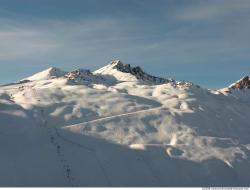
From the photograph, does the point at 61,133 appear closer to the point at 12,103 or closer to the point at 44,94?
the point at 12,103

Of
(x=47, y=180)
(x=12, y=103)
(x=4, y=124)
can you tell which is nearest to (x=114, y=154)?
(x=47, y=180)

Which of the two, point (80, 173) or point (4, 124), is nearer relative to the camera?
point (80, 173)

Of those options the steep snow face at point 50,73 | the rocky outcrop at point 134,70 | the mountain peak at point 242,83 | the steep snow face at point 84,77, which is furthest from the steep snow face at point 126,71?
the mountain peak at point 242,83

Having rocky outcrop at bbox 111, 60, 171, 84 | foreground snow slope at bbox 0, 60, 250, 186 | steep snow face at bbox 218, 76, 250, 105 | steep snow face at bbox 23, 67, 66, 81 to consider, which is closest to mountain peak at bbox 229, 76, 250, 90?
steep snow face at bbox 218, 76, 250, 105

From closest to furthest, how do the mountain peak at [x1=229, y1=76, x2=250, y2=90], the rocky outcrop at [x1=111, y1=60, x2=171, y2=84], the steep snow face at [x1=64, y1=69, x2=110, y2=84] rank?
the steep snow face at [x1=64, y1=69, x2=110, y2=84]
the rocky outcrop at [x1=111, y1=60, x2=171, y2=84]
the mountain peak at [x1=229, y1=76, x2=250, y2=90]

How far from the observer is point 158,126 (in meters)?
56.2

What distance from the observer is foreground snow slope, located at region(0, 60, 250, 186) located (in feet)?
145

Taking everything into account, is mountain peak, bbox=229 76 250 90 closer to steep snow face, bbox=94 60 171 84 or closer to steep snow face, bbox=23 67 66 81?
steep snow face, bbox=94 60 171 84

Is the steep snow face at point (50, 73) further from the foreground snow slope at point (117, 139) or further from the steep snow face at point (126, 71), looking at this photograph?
the foreground snow slope at point (117, 139)

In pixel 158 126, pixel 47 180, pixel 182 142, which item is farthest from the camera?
pixel 158 126

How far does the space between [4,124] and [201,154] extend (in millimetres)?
19162

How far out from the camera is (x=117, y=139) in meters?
51.1

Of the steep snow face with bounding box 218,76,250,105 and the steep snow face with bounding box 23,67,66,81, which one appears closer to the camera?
the steep snow face with bounding box 218,76,250,105

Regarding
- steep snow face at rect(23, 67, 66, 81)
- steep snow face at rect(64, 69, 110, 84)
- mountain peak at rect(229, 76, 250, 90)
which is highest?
steep snow face at rect(64, 69, 110, 84)
